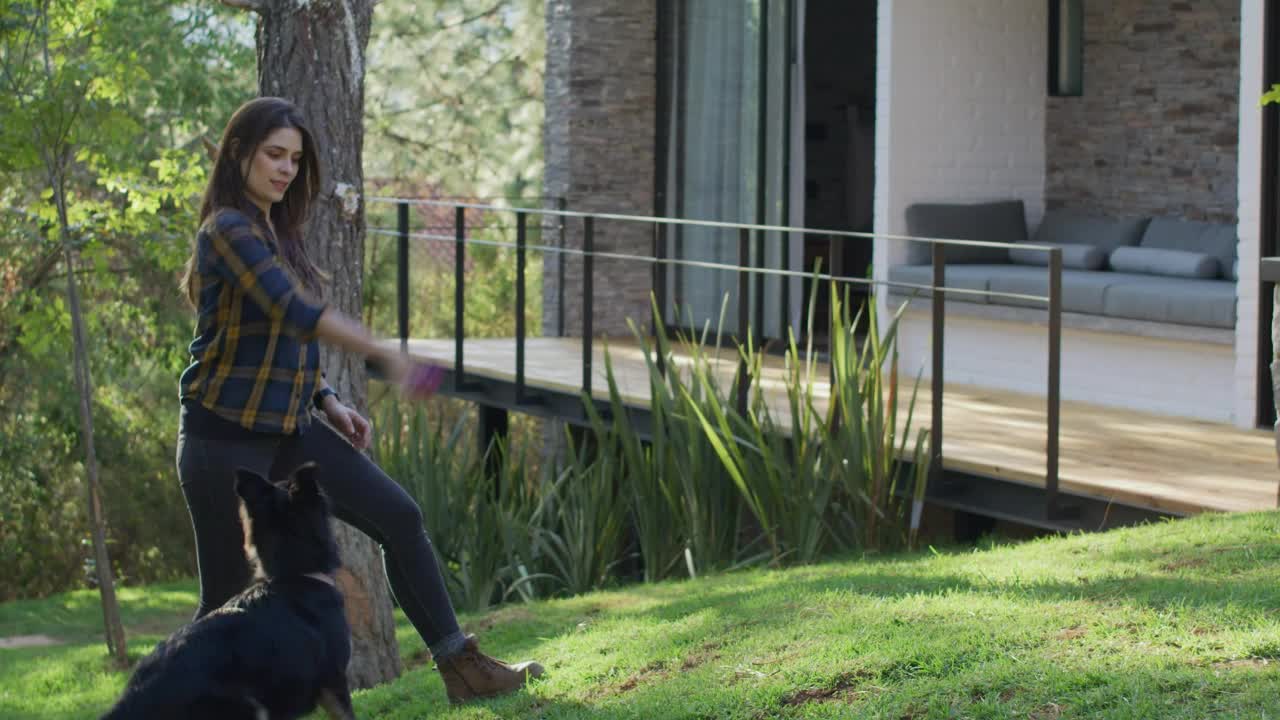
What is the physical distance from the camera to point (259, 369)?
10.8 feet

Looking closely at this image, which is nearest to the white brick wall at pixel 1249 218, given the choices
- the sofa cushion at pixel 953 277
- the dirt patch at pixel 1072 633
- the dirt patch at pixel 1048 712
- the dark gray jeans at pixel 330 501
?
the sofa cushion at pixel 953 277

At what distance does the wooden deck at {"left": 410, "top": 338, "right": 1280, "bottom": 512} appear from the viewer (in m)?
5.77

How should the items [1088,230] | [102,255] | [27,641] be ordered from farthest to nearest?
[1088,230]
[27,641]
[102,255]

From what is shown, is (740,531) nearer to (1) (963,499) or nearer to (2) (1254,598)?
(1) (963,499)

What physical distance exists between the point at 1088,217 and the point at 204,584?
23.4ft

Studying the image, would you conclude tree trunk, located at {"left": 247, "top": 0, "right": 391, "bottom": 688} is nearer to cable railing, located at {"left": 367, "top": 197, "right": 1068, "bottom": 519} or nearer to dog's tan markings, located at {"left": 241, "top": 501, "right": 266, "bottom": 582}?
cable railing, located at {"left": 367, "top": 197, "right": 1068, "bottom": 519}

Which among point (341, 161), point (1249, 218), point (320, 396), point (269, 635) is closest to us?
point (269, 635)

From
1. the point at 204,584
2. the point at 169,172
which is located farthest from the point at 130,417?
the point at 204,584

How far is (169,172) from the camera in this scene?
7855 millimetres

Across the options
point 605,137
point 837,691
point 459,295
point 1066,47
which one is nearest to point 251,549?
point 837,691

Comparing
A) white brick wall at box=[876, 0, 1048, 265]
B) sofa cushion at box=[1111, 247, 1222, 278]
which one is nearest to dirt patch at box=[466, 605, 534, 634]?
sofa cushion at box=[1111, 247, 1222, 278]

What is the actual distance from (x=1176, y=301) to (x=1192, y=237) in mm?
1319

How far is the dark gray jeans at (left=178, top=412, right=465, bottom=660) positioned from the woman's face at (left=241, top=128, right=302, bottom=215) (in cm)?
49

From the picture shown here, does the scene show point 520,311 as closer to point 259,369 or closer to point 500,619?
point 500,619
